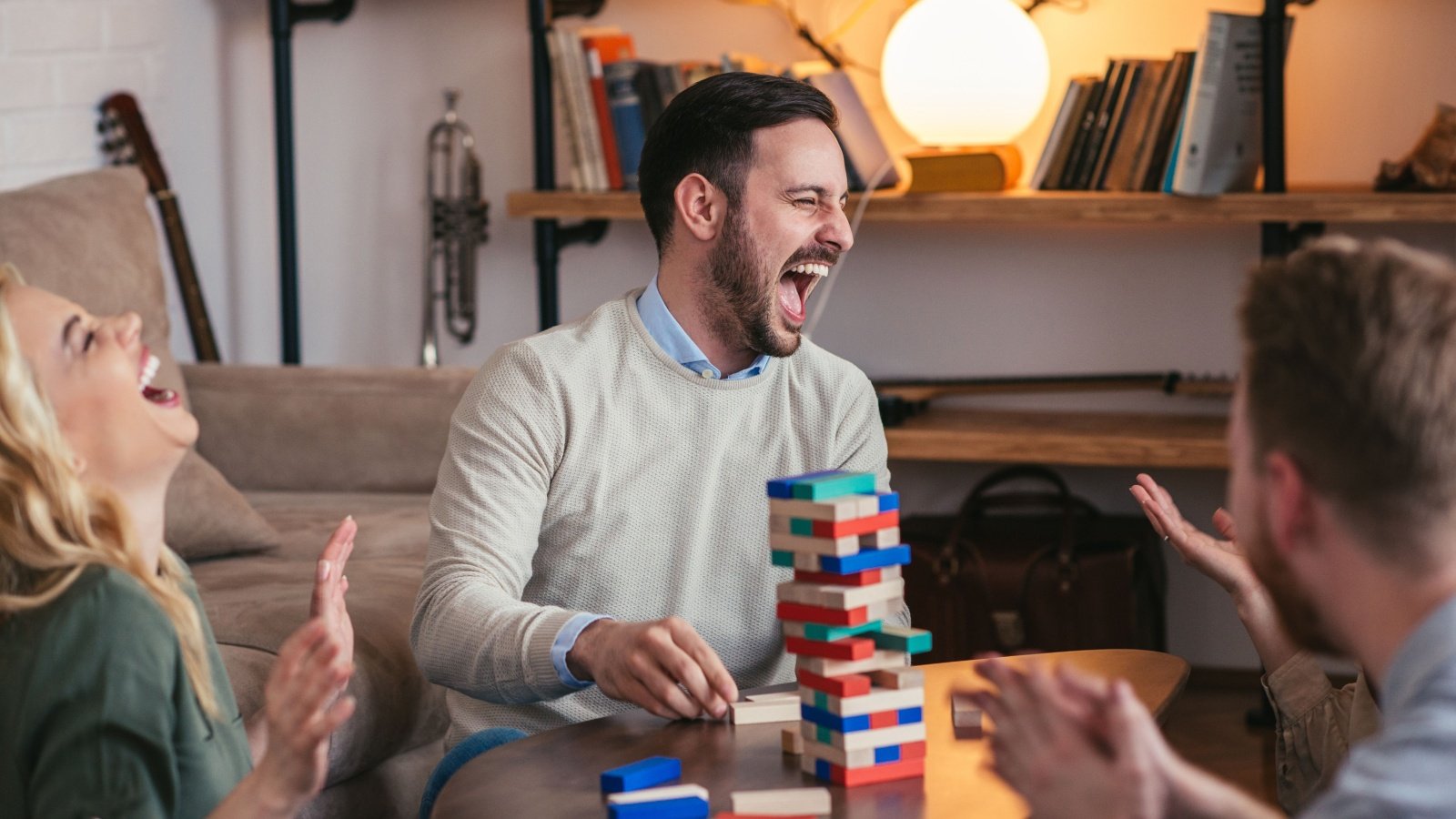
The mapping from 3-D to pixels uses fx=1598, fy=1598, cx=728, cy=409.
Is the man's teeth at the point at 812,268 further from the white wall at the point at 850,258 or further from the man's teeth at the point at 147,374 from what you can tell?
the white wall at the point at 850,258

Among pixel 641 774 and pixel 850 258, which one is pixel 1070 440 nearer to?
Answer: pixel 850 258

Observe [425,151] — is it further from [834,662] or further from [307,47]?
[834,662]

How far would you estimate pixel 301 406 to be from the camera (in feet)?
8.52

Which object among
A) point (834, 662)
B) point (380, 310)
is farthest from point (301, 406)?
point (834, 662)

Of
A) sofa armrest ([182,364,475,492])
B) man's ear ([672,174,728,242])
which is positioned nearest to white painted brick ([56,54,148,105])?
sofa armrest ([182,364,475,492])

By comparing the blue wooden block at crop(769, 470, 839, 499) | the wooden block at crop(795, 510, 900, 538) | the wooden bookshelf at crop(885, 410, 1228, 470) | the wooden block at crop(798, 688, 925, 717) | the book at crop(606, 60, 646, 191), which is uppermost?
the book at crop(606, 60, 646, 191)

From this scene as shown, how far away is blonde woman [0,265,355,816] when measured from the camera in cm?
103

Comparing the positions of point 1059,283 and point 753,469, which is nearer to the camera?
point 753,469

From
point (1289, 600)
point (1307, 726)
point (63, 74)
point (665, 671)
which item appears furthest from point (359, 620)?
point (63, 74)

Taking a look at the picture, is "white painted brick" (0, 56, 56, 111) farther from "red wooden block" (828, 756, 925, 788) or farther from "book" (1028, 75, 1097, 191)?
"red wooden block" (828, 756, 925, 788)

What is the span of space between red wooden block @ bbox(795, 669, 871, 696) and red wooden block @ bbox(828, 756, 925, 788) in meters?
0.06

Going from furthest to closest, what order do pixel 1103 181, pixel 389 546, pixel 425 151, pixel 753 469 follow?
1. pixel 425 151
2. pixel 1103 181
3. pixel 389 546
4. pixel 753 469

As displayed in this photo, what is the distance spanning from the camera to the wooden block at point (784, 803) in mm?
→ 1068

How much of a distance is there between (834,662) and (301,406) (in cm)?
167
